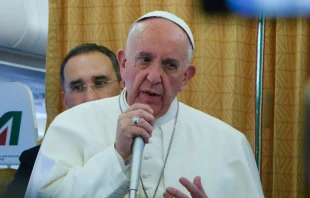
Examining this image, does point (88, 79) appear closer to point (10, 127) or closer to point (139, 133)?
point (10, 127)

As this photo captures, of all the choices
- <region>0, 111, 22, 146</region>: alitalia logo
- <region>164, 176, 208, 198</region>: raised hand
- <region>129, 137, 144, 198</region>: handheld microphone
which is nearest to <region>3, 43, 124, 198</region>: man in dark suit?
<region>0, 111, 22, 146</region>: alitalia logo

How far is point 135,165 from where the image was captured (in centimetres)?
117

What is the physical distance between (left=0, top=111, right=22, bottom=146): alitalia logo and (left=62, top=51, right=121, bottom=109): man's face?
0.86 m

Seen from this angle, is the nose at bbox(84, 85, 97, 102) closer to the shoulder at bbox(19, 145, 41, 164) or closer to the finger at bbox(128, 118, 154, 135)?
the shoulder at bbox(19, 145, 41, 164)

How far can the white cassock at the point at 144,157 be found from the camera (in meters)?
1.46

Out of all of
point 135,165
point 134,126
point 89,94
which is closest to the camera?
point 135,165

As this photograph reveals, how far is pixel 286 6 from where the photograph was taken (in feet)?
2.22

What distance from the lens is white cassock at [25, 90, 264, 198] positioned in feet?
4.78

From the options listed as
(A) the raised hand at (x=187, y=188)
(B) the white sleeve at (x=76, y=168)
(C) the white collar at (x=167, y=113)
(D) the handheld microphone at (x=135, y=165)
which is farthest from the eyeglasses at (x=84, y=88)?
(D) the handheld microphone at (x=135, y=165)

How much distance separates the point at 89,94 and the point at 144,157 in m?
0.63

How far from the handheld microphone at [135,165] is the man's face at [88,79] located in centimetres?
108

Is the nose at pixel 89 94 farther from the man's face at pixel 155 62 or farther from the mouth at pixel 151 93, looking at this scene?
the mouth at pixel 151 93

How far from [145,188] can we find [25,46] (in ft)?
6.94

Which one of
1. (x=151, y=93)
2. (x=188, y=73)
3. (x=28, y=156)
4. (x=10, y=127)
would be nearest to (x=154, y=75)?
(x=151, y=93)
